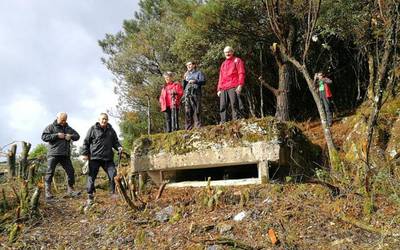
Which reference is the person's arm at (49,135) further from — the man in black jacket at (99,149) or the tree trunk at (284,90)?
the tree trunk at (284,90)

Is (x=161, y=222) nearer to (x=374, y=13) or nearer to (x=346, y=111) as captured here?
(x=374, y=13)

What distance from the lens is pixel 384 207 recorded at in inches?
193

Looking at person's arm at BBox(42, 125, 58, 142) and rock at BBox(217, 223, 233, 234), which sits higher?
person's arm at BBox(42, 125, 58, 142)

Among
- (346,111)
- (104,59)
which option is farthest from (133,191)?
(104,59)

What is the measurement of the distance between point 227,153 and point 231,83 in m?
1.49

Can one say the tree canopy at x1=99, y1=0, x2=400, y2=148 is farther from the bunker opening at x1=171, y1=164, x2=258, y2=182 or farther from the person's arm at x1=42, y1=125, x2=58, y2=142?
the person's arm at x1=42, y1=125, x2=58, y2=142

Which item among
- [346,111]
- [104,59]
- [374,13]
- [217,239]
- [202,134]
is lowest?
[217,239]

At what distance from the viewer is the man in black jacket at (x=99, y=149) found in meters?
7.02

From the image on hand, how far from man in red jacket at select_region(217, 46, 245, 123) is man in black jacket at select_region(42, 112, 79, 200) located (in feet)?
8.99

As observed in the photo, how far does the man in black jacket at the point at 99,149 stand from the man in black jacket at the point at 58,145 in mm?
792

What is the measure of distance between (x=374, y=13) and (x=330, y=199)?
4269mm

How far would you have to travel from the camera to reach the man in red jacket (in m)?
7.39

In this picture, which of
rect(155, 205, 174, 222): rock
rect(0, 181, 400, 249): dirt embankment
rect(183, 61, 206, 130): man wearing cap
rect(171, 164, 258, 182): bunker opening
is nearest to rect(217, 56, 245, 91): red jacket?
rect(183, 61, 206, 130): man wearing cap

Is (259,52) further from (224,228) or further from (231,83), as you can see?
(224,228)
